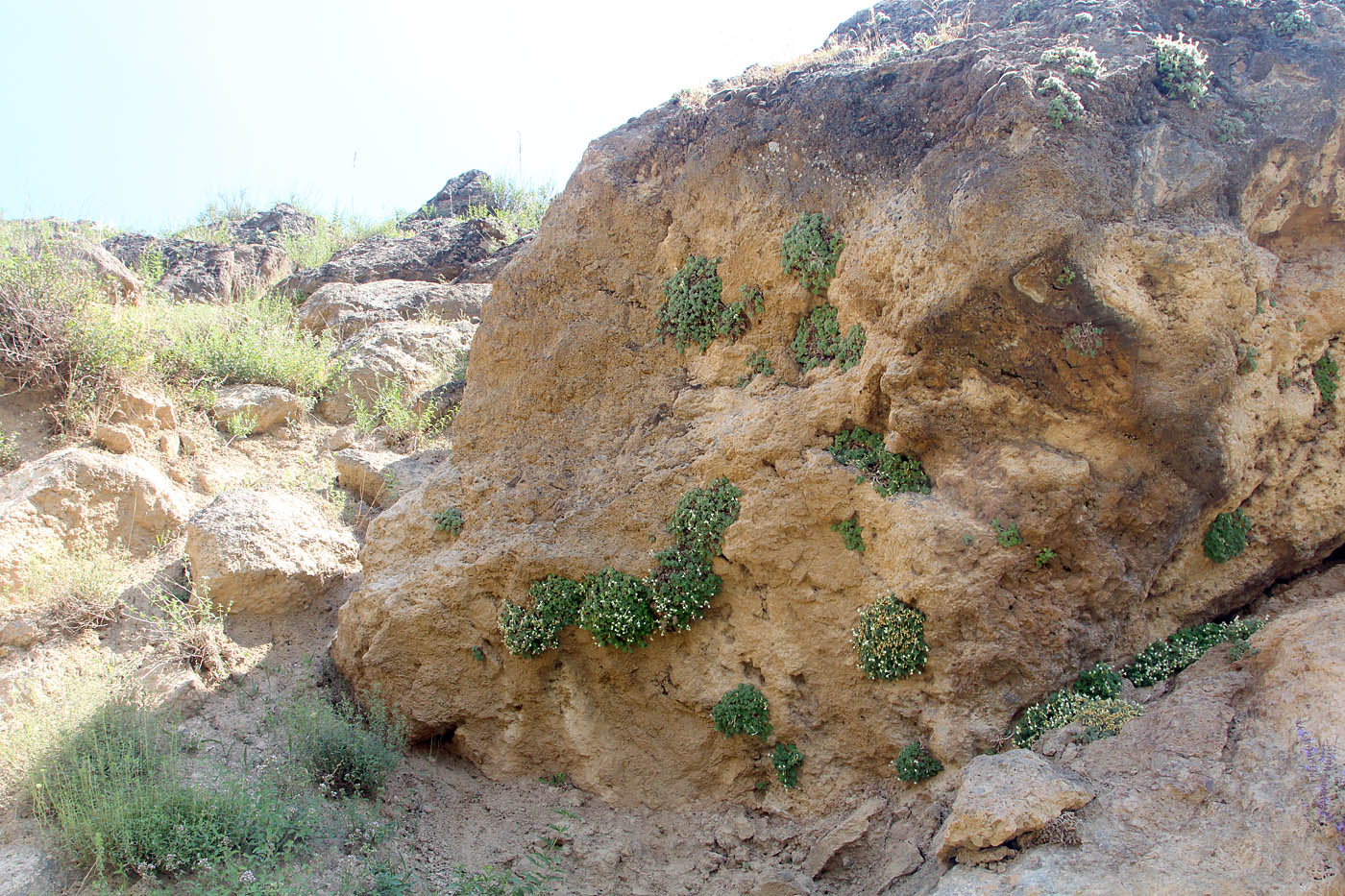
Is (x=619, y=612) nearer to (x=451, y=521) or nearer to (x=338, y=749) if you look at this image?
(x=451, y=521)

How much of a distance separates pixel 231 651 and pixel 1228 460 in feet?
28.6

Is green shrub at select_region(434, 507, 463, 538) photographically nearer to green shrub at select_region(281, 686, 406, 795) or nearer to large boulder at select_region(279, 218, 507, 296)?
green shrub at select_region(281, 686, 406, 795)

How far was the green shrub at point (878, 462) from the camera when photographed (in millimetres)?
6695

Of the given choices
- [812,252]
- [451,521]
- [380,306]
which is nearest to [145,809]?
[451,521]

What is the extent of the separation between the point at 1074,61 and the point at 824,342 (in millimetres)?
2766

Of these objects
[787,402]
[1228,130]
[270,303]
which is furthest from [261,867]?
[270,303]

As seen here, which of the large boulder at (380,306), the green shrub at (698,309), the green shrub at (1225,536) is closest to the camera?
the green shrub at (1225,536)

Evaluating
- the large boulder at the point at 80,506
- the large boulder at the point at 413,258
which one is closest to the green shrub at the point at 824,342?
the large boulder at the point at 80,506

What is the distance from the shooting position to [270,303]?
14.7 meters

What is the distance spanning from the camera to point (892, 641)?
21.4 feet

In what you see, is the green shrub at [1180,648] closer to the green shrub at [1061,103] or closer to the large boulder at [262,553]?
the green shrub at [1061,103]

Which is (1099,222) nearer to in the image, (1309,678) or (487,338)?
(1309,678)

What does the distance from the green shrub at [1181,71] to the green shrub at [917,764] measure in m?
5.28

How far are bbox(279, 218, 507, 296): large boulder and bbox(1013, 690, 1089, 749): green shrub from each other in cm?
1250
